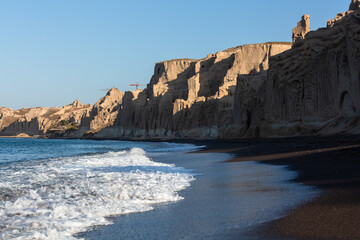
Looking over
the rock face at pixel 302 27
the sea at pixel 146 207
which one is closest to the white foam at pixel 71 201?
the sea at pixel 146 207

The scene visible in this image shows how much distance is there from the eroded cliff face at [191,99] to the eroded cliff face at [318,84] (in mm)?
19275

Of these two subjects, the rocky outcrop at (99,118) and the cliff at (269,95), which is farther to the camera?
the rocky outcrop at (99,118)

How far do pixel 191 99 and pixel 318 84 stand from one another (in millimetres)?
61210

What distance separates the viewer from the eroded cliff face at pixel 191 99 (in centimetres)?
8112

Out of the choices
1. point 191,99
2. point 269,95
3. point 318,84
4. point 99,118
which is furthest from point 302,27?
point 99,118

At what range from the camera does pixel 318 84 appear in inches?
1487

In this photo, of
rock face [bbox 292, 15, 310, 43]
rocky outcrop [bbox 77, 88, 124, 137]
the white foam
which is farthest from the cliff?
rocky outcrop [bbox 77, 88, 124, 137]

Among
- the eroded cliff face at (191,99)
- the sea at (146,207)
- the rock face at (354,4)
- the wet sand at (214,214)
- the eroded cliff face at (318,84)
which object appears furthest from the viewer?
the eroded cliff face at (191,99)

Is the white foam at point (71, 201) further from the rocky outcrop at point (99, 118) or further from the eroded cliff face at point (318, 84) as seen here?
the rocky outcrop at point (99, 118)

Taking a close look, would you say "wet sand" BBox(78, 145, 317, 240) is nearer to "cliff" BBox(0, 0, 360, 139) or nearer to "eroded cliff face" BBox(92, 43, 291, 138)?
"cliff" BBox(0, 0, 360, 139)

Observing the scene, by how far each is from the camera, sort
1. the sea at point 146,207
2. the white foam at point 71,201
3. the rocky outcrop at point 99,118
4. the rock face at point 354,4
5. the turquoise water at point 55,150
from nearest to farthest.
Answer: the sea at point 146,207
the white foam at point 71,201
the turquoise water at point 55,150
the rock face at point 354,4
the rocky outcrop at point 99,118

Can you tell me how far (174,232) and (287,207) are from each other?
2170 mm

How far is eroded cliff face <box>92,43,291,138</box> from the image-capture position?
3194 inches

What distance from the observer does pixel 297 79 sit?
41.6 metres
